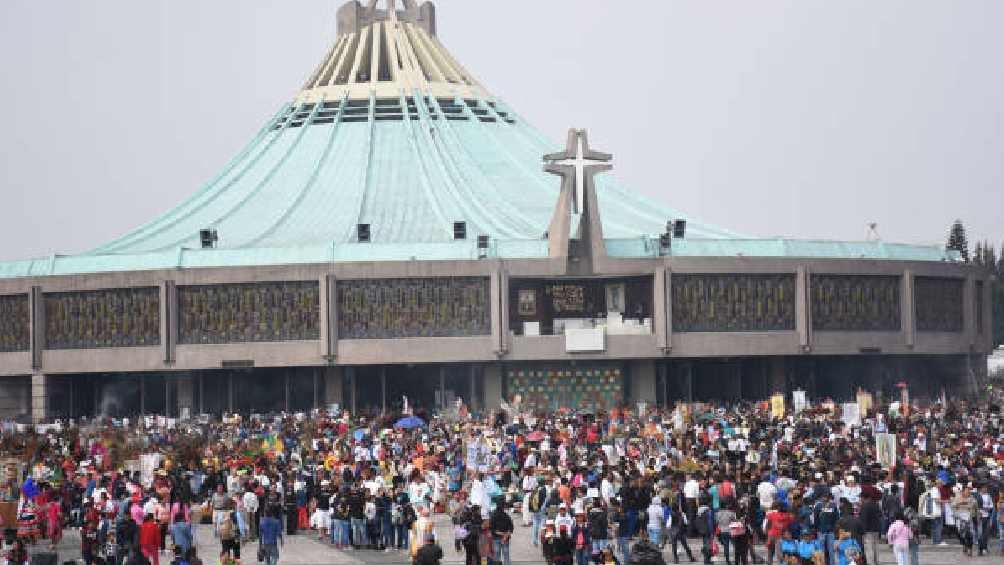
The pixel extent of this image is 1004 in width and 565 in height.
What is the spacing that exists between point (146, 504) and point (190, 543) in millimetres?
1205

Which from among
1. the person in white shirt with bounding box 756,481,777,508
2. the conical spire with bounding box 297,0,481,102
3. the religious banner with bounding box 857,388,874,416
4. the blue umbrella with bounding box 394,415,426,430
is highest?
the conical spire with bounding box 297,0,481,102

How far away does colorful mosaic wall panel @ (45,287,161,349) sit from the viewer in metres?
74.2

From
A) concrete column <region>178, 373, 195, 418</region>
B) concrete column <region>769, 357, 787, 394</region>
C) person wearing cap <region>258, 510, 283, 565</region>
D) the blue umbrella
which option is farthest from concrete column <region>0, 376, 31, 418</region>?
person wearing cap <region>258, 510, 283, 565</region>

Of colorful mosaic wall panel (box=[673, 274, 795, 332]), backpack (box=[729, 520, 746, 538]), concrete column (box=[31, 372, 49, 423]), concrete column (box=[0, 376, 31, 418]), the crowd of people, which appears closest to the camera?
the crowd of people

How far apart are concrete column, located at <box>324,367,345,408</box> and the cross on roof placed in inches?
348

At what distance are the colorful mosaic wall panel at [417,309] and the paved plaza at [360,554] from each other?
1291 inches

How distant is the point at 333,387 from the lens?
242 feet

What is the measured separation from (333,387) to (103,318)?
23.9 feet

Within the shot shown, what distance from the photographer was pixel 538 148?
281ft

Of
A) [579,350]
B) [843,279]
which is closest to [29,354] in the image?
[579,350]

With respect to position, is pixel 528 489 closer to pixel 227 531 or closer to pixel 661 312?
pixel 227 531

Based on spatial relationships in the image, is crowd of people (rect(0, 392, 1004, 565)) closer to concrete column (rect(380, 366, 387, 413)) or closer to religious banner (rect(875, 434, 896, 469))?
religious banner (rect(875, 434, 896, 469))

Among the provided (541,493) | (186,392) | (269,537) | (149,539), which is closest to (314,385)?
(186,392)

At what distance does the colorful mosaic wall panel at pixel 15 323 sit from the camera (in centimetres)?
7562
